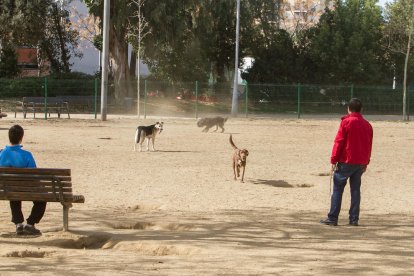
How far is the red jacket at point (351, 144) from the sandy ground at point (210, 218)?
90 centimetres

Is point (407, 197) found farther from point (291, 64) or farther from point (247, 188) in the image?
point (291, 64)

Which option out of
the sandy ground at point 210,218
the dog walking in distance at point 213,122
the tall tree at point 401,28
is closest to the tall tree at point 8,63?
the tall tree at point 401,28

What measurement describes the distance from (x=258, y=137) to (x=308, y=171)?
1122 cm

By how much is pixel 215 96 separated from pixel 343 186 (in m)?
39.5

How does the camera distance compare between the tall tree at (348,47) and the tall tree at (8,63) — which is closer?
the tall tree at (8,63)

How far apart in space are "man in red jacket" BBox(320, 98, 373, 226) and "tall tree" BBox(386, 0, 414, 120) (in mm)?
37050

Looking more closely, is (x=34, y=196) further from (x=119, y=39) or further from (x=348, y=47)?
(x=348, y=47)

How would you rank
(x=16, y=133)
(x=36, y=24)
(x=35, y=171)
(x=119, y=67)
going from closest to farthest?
1. (x=35, y=171)
2. (x=16, y=133)
3. (x=119, y=67)
4. (x=36, y=24)

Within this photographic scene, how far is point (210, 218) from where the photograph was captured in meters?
12.0

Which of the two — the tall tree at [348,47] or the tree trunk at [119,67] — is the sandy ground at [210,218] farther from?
the tall tree at [348,47]

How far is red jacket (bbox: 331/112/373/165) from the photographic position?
1166 cm

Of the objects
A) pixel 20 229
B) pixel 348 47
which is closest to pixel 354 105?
pixel 20 229

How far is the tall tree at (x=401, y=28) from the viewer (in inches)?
1961

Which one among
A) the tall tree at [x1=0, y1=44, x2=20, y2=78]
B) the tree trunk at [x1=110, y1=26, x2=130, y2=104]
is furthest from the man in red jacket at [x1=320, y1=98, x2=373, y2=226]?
the tall tree at [x1=0, y1=44, x2=20, y2=78]
